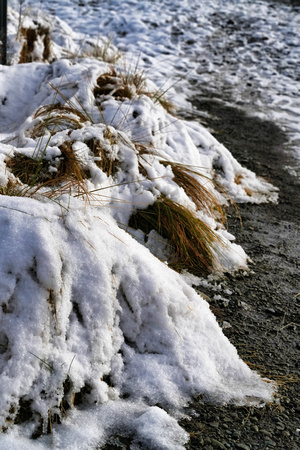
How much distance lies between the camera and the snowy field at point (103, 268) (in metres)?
1.73

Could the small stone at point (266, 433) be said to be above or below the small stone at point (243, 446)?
below

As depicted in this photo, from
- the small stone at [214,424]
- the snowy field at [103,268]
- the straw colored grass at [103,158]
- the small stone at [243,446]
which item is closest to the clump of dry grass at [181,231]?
the snowy field at [103,268]

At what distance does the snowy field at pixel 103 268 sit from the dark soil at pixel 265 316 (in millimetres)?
91

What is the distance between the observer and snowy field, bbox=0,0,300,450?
5.68ft

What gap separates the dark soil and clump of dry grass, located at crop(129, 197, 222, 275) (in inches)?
7.9

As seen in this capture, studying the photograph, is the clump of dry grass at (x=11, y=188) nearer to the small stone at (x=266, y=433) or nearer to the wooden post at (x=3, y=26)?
the small stone at (x=266, y=433)

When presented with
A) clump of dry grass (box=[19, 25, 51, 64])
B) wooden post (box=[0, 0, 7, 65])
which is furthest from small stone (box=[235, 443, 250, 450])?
clump of dry grass (box=[19, 25, 51, 64])

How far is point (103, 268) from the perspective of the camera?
2.01 meters

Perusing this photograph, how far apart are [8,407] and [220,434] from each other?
2.74ft

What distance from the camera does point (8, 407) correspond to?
5.38 ft

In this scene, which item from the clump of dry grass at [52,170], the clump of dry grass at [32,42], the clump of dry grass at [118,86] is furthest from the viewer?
the clump of dry grass at [32,42]

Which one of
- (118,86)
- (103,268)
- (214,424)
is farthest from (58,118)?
(214,424)

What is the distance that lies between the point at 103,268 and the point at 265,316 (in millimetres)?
1156

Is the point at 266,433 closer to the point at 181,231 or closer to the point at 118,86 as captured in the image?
the point at 181,231
